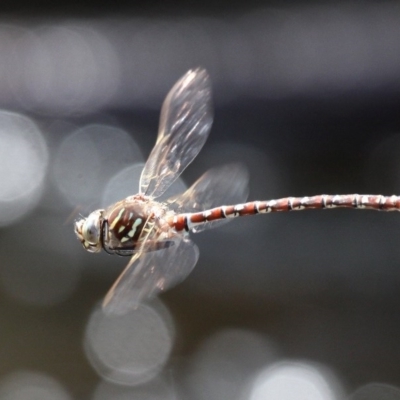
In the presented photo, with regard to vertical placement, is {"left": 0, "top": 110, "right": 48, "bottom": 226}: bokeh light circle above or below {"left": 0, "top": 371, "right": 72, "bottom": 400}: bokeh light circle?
→ above

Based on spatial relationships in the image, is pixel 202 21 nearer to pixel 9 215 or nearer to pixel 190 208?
pixel 9 215

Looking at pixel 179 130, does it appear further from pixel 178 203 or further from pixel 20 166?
pixel 20 166

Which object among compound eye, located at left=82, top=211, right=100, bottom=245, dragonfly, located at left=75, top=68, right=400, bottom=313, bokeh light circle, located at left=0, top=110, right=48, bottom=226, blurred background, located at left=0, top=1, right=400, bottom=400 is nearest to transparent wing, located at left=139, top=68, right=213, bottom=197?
dragonfly, located at left=75, top=68, right=400, bottom=313

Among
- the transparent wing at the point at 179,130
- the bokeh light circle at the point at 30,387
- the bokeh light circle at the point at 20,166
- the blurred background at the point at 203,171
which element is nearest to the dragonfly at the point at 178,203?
the transparent wing at the point at 179,130

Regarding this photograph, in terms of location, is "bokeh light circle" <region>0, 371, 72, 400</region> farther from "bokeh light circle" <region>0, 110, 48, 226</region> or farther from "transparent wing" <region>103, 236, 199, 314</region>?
"transparent wing" <region>103, 236, 199, 314</region>

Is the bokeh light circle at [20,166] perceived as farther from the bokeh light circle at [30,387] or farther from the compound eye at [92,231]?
the compound eye at [92,231]

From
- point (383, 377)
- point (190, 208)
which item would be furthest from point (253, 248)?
point (190, 208)
